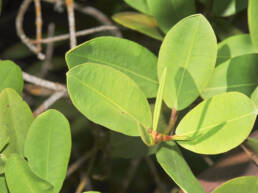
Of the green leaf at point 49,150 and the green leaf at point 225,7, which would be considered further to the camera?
the green leaf at point 225,7

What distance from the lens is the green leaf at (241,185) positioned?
50 centimetres

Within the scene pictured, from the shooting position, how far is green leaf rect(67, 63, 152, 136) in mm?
526

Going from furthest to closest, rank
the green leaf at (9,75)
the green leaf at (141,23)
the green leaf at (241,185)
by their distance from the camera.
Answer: the green leaf at (141,23) < the green leaf at (9,75) < the green leaf at (241,185)

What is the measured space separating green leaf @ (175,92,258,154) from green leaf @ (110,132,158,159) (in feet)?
0.62

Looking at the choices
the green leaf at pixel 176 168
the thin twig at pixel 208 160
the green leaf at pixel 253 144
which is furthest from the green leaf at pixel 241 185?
the thin twig at pixel 208 160

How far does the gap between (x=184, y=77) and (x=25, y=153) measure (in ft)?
0.75

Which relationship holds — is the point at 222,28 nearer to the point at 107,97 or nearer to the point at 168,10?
the point at 168,10

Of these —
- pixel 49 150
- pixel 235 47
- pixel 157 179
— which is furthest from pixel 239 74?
pixel 157 179

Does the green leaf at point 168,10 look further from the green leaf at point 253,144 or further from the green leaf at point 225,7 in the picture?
the green leaf at point 253,144

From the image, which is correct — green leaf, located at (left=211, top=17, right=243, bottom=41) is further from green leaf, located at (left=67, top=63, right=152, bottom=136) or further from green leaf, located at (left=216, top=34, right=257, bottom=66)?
green leaf, located at (left=67, top=63, right=152, bottom=136)

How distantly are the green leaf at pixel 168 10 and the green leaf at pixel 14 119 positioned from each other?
234mm

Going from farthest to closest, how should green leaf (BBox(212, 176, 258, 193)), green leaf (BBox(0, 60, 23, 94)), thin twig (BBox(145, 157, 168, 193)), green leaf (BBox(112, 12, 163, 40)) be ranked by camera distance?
1. thin twig (BBox(145, 157, 168, 193))
2. green leaf (BBox(112, 12, 163, 40))
3. green leaf (BBox(0, 60, 23, 94))
4. green leaf (BBox(212, 176, 258, 193))

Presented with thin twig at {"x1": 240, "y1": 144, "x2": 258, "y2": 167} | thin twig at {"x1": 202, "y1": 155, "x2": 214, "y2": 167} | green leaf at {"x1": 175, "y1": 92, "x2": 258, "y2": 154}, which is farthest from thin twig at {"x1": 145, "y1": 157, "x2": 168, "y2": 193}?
green leaf at {"x1": 175, "y1": 92, "x2": 258, "y2": 154}

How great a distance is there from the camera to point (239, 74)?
0.61 meters
